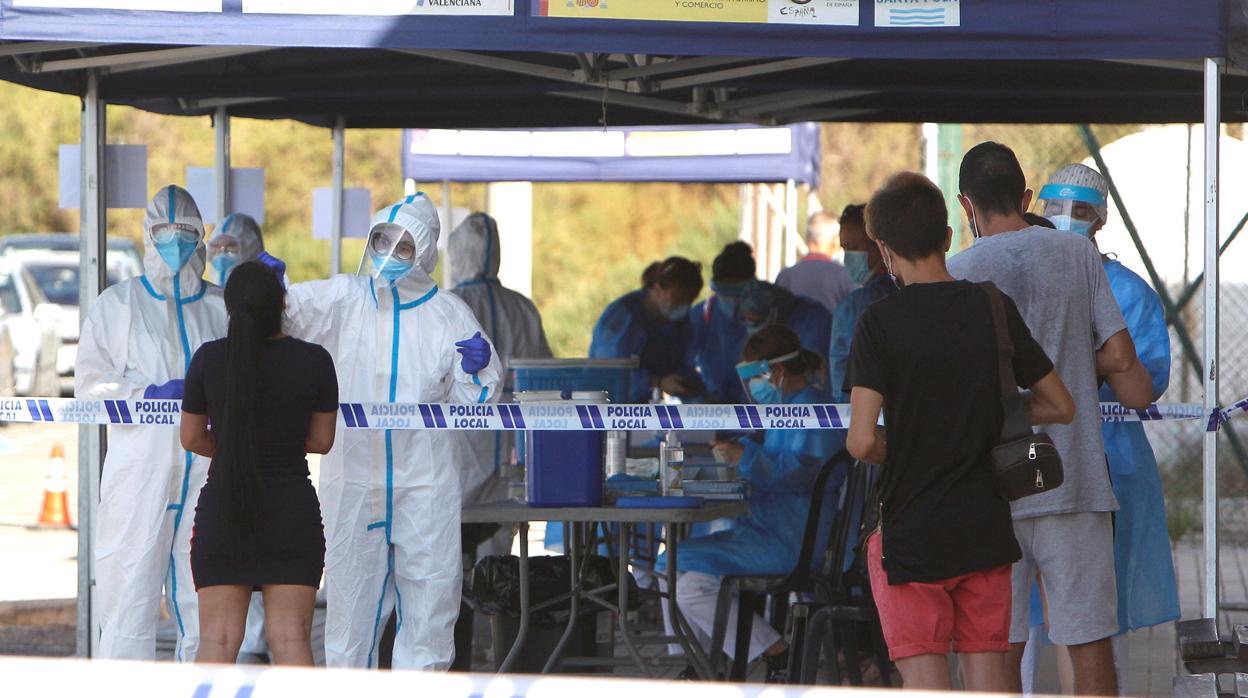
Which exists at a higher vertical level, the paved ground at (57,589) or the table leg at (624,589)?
the table leg at (624,589)

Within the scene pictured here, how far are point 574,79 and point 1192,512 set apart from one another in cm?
606

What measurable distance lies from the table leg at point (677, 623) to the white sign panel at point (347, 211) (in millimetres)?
4206

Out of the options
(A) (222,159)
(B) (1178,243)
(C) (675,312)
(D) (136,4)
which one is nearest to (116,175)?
(A) (222,159)

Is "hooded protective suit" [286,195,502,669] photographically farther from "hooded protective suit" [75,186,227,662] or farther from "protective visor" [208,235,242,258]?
"protective visor" [208,235,242,258]

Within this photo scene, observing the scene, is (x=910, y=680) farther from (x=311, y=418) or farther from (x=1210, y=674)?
(x=311, y=418)

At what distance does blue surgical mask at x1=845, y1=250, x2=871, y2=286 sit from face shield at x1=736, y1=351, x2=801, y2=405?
4.62ft

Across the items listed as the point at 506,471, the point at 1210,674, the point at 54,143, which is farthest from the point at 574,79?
the point at 54,143

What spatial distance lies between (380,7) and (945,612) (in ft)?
8.05

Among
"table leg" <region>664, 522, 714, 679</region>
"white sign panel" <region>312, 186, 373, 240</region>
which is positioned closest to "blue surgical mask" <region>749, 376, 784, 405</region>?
"table leg" <region>664, 522, 714, 679</region>

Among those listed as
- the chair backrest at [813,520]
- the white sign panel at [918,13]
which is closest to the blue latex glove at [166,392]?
the chair backrest at [813,520]

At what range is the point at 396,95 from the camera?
7.39 metres

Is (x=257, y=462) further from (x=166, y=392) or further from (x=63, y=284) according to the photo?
(x=63, y=284)

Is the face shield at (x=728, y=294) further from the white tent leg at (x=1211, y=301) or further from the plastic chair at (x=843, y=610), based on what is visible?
the white tent leg at (x=1211, y=301)

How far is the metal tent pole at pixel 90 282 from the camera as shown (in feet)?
20.6
